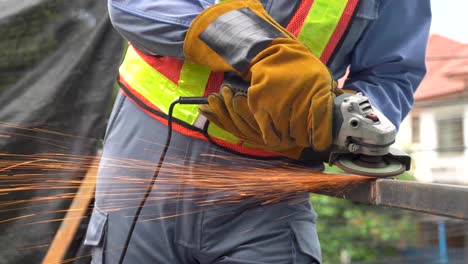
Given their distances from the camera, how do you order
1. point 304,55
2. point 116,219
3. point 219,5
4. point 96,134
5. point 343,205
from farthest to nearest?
point 343,205 < point 96,134 < point 116,219 < point 219,5 < point 304,55

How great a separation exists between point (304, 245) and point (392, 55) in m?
0.57

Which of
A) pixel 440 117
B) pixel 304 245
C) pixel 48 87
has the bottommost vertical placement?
pixel 440 117

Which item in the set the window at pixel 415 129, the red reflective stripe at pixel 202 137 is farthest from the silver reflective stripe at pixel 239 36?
the window at pixel 415 129

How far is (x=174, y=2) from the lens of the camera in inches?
60.6

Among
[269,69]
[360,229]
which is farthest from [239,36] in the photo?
[360,229]

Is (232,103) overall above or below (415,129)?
above

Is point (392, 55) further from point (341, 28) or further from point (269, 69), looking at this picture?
point (269, 69)

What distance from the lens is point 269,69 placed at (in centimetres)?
131

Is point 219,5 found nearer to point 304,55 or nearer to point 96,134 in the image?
point 304,55

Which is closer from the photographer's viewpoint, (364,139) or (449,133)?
(364,139)

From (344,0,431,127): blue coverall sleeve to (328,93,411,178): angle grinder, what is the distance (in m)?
0.35

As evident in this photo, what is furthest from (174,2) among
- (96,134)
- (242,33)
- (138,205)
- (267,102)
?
(96,134)

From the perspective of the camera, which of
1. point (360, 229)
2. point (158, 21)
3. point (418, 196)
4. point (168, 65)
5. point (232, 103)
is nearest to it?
point (418, 196)

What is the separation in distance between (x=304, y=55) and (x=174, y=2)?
39 cm
